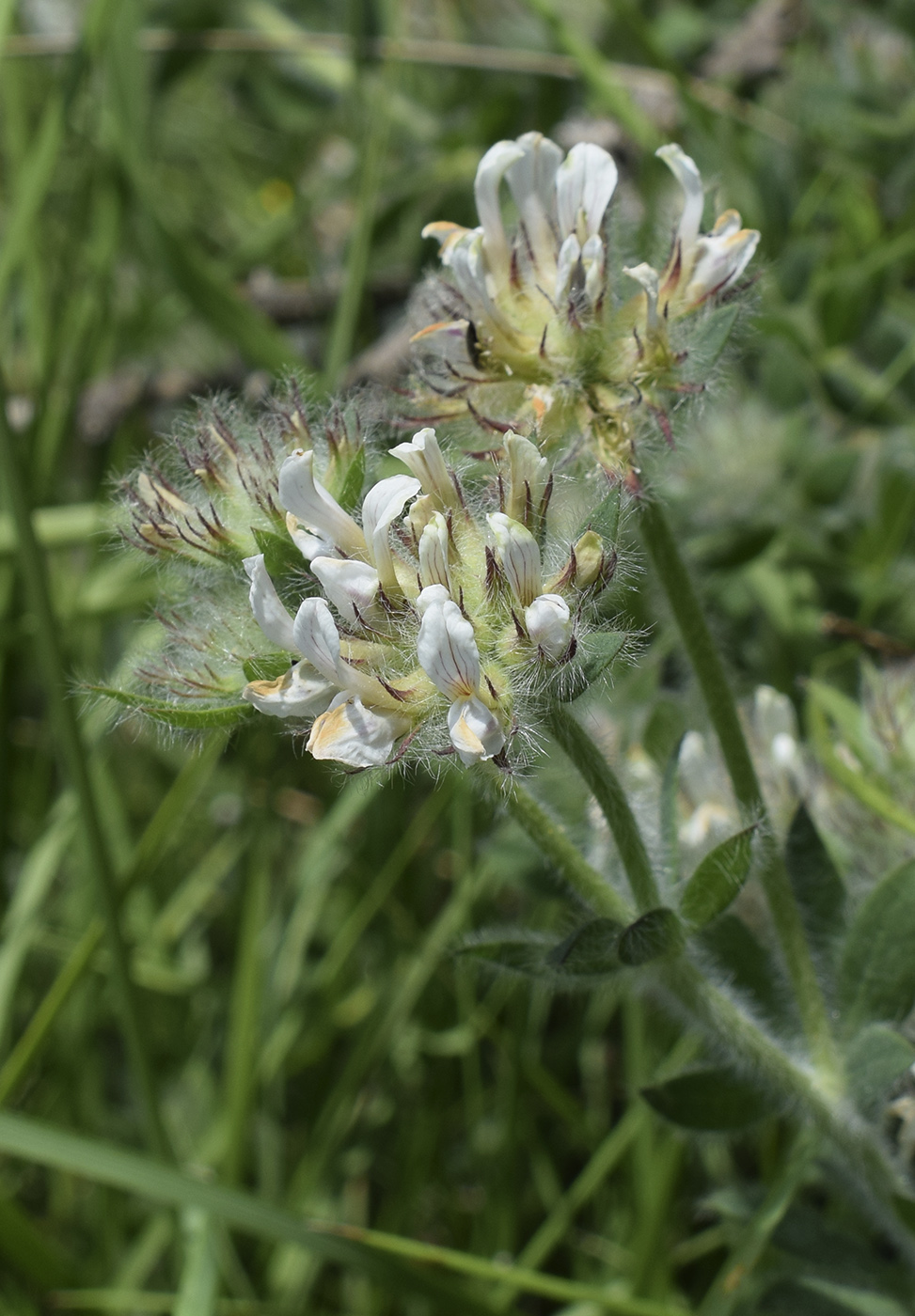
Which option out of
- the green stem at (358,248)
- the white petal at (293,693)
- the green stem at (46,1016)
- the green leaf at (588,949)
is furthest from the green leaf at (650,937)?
the green stem at (358,248)

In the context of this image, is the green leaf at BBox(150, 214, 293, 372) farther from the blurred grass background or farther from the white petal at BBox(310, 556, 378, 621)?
the white petal at BBox(310, 556, 378, 621)

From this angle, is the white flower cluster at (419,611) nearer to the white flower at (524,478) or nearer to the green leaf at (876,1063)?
the white flower at (524,478)

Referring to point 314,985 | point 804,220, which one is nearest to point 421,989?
point 314,985

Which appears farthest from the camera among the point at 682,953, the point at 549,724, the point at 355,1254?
the point at 355,1254

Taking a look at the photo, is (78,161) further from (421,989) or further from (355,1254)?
(355,1254)

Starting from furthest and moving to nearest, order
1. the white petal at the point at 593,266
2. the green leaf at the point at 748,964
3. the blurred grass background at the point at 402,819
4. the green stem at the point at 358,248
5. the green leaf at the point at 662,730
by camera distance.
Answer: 1. the green stem at the point at 358,248
2. the blurred grass background at the point at 402,819
3. the green leaf at the point at 662,730
4. the green leaf at the point at 748,964
5. the white petal at the point at 593,266

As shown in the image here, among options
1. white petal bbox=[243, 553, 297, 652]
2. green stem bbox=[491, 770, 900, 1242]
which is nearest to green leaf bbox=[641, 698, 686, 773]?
green stem bbox=[491, 770, 900, 1242]
